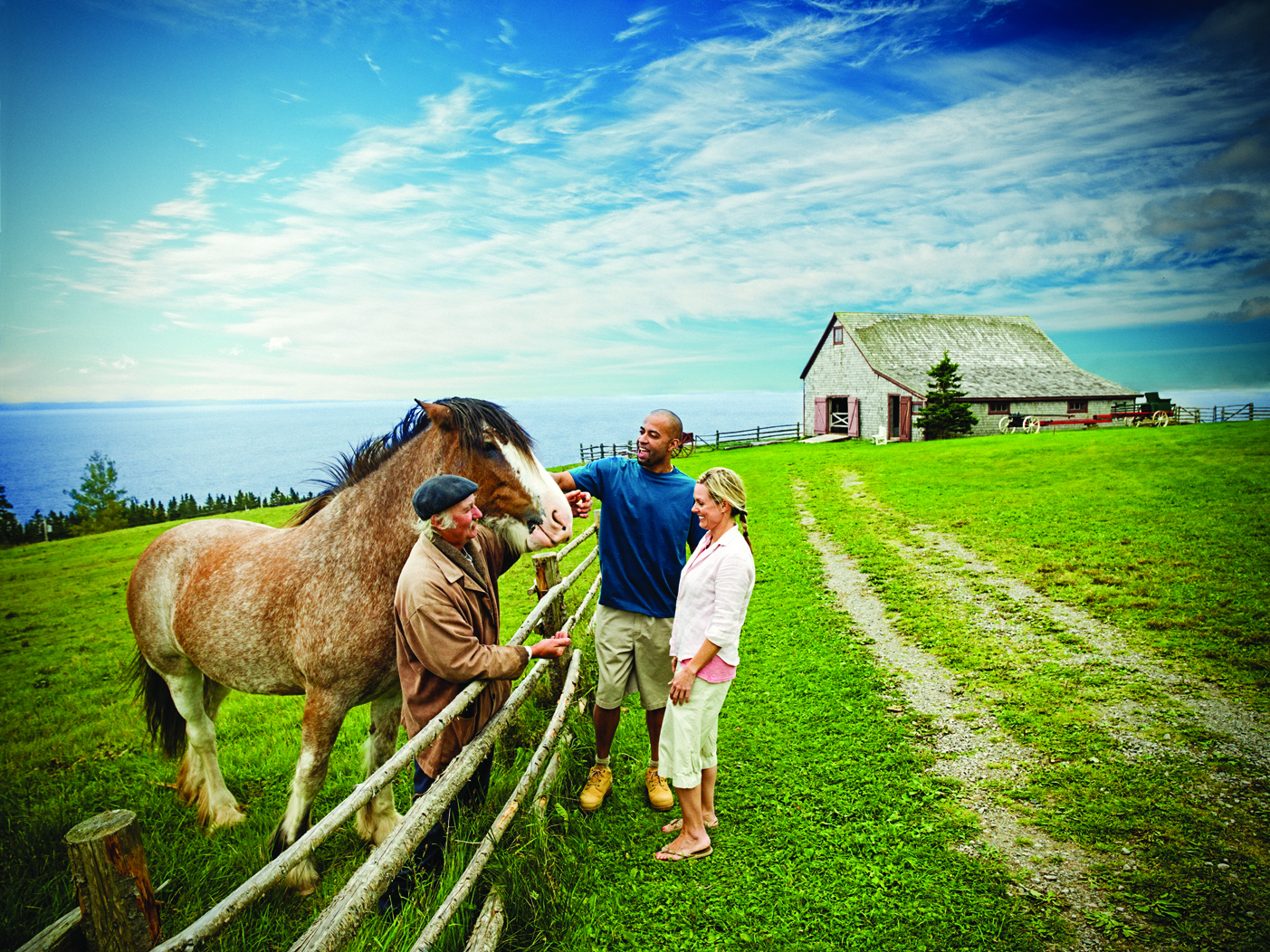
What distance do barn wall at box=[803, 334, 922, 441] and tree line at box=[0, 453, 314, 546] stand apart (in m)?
→ 27.6

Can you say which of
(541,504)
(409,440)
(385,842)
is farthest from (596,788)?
(409,440)

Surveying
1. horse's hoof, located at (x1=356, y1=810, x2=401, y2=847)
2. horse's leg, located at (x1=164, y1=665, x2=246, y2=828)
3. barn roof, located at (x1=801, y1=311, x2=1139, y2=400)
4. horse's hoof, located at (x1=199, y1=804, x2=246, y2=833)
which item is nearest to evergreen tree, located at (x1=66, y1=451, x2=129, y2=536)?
horse's leg, located at (x1=164, y1=665, x2=246, y2=828)

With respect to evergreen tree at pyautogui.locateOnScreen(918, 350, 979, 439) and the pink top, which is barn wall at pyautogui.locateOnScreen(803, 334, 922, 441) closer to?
evergreen tree at pyautogui.locateOnScreen(918, 350, 979, 439)

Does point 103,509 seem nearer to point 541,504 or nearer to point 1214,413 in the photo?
point 541,504

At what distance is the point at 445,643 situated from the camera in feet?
8.54

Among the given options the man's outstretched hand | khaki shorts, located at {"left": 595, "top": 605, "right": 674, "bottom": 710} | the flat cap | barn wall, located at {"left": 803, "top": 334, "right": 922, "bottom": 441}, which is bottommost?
khaki shorts, located at {"left": 595, "top": 605, "right": 674, "bottom": 710}

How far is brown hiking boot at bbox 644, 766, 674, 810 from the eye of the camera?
3.97 meters

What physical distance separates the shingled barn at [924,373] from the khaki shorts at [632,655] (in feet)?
92.1

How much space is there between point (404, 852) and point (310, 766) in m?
1.14

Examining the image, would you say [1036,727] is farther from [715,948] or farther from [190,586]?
[190,586]

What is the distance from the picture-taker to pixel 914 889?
10.5ft

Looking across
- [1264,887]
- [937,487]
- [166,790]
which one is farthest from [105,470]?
[1264,887]

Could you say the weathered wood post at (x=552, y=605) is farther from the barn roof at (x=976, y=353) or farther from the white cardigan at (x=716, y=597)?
the barn roof at (x=976, y=353)

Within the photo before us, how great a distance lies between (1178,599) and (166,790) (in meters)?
10.5
